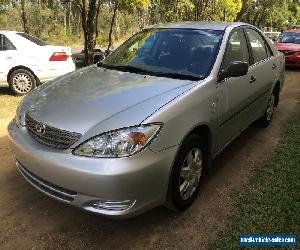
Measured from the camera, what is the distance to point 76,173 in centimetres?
293

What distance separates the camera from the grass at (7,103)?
23.5 ft

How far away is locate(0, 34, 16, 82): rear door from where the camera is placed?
332 inches

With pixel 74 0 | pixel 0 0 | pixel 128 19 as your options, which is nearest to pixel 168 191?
pixel 74 0

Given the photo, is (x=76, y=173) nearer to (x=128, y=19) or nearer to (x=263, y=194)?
(x=263, y=194)

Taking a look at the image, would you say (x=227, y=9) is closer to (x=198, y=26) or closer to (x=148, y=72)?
(x=198, y=26)

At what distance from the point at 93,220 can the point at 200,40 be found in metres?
2.29

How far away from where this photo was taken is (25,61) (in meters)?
8.52

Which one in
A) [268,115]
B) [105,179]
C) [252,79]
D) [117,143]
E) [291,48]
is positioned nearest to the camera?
[105,179]

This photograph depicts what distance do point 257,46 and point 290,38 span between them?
10269 mm

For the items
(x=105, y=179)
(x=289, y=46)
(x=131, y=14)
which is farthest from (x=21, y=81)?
(x=131, y=14)

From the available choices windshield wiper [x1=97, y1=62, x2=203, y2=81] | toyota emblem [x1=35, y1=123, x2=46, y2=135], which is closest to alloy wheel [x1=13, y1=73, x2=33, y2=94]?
windshield wiper [x1=97, y1=62, x2=203, y2=81]

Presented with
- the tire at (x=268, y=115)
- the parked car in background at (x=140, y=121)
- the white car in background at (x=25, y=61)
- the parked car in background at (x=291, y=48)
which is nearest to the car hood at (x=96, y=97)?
the parked car in background at (x=140, y=121)

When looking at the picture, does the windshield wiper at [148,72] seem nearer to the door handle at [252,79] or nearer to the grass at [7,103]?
the door handle at [252,79]

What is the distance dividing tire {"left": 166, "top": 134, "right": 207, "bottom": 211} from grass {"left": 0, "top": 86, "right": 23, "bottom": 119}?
173 inches
